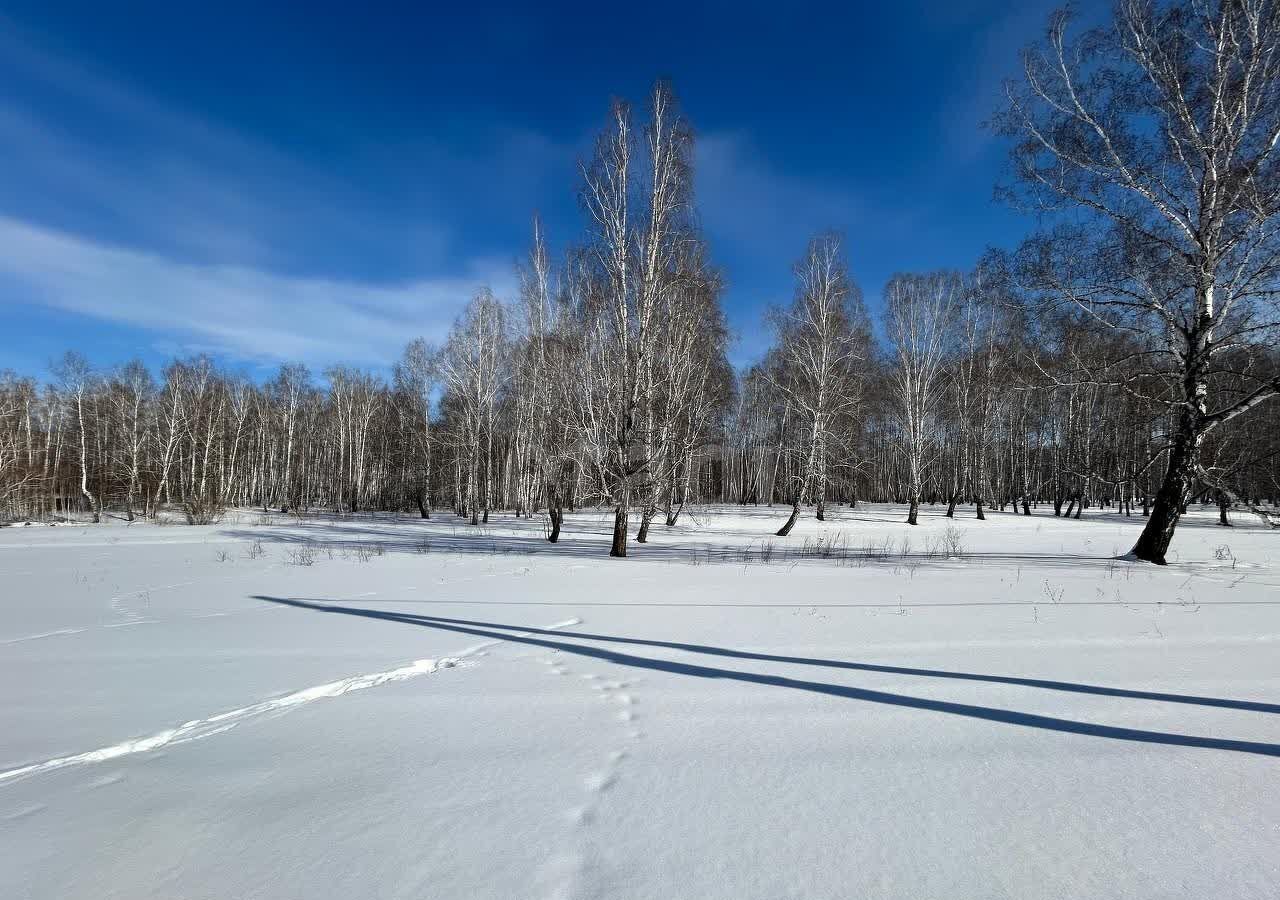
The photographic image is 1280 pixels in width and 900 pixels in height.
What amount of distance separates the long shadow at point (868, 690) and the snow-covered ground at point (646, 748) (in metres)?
0.03

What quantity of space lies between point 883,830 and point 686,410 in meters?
12.7

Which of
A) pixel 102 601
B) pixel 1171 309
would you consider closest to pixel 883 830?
pixel 102 601

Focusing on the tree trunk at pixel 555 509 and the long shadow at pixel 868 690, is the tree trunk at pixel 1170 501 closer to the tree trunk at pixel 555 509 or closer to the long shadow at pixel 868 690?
the long shadow at pixel 868 690

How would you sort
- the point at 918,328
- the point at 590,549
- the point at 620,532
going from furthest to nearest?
the point at 918,328, the point at 590,549, the point at 620,532

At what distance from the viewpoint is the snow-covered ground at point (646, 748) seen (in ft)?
6.17

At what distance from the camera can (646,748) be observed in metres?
2.79

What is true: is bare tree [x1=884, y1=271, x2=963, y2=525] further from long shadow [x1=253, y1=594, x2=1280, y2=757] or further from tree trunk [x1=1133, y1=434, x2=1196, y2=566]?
long shadow [x1=253, y1=594, x2=1280, y2=757]

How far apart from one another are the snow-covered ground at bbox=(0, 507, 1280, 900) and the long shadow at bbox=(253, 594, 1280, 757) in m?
0.03

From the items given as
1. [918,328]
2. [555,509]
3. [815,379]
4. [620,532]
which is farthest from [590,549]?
[918,328]

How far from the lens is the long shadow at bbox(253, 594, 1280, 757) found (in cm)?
283

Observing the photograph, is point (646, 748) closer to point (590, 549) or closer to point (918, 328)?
point (590, 549)

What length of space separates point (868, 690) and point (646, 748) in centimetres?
165

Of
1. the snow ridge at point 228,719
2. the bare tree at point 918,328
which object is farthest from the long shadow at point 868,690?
the bare tree at point 918,328

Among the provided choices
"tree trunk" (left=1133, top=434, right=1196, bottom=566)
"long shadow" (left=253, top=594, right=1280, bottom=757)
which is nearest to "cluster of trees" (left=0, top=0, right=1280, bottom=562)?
"tree trunk" (left=1133, top=434, right=1196, bottom=566)
